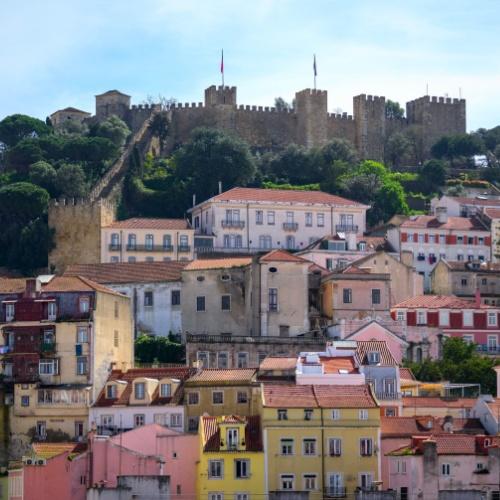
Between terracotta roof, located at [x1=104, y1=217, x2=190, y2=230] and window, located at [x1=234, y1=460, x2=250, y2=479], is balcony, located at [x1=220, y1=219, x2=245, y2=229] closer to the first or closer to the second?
terracotta roof, located at [x1=104, y1=217, x2=190, y2=230]

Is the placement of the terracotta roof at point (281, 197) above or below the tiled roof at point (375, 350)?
above

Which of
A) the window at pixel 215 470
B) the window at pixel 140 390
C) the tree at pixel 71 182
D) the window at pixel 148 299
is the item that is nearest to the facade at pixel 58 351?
the window at pixel 140 390

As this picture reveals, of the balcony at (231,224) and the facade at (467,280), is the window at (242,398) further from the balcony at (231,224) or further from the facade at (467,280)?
the balcony at (231,224)

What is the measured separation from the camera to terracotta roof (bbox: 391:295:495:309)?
82.0 m

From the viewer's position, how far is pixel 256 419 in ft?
202

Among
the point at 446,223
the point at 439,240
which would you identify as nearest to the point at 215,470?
the point at 439,240

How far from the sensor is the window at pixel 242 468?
2315 inches

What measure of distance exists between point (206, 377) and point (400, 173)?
56478 mm

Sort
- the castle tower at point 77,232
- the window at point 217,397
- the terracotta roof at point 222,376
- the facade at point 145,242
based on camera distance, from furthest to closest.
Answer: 1. the castle tower at point 77,232
2. the facade at point 145,242
3. the terracotta roof at point 222,376
4. the window at point 217,397

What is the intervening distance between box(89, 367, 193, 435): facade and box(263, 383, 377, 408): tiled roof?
3.97 metres

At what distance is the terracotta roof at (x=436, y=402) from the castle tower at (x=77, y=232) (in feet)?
98.9

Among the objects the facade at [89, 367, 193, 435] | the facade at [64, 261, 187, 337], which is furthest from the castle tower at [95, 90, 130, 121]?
the facade at [89, 367, 193, 435]

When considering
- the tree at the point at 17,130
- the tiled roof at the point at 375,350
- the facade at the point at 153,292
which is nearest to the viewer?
the tiled roof at the point at 375,350

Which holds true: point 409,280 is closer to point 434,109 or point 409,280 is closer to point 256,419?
point 256,419
